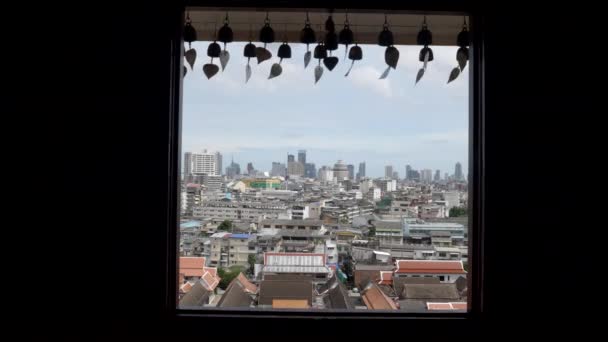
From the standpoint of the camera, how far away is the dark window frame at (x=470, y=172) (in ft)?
4.15

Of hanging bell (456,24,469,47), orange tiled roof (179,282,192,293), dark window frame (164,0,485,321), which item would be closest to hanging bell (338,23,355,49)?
dark window frame (164,0,485,321)

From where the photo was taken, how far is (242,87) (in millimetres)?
1419

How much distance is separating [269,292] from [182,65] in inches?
31.4

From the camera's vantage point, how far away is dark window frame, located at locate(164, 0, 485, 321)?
126 cm

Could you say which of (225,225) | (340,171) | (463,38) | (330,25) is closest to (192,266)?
(225,225)

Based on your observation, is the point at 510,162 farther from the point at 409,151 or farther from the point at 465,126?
the point at 409,151

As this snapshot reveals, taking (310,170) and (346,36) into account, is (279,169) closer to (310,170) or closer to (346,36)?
(310,170)

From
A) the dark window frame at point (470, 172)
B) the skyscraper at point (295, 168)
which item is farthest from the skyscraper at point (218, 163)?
the skyscraper at point (295, 168)

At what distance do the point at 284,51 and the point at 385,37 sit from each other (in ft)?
1.15

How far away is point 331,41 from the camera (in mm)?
1395

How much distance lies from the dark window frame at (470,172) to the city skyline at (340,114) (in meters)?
0.11

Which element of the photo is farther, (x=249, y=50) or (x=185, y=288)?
(x=249, y=50)

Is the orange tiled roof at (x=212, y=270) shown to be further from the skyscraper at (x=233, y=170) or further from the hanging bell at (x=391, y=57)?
the hanging bell at (x=391, y=57)

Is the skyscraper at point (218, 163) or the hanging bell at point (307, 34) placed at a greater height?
the hanging bell at point (307, 34)
